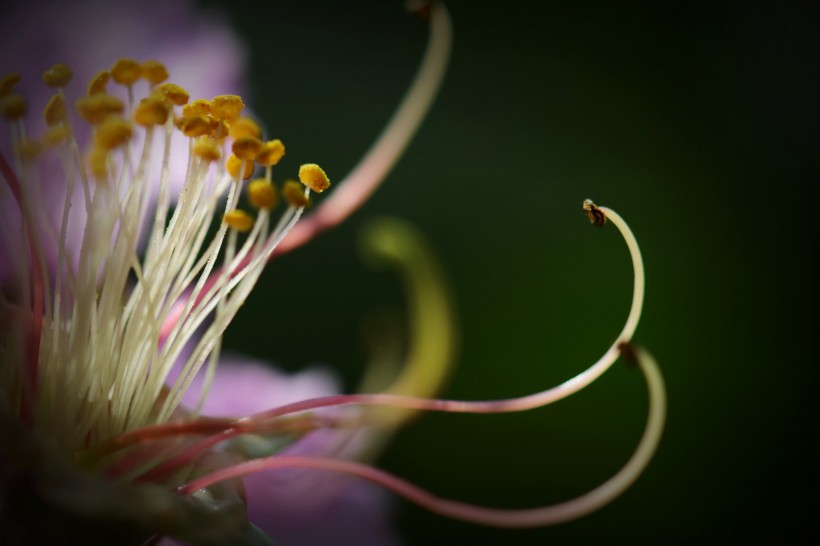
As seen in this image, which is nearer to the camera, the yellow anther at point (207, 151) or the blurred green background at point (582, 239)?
the yellow anther at point (207, 151)

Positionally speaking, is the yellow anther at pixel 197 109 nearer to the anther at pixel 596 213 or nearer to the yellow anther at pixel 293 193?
the yellow anther at pixel 293 193

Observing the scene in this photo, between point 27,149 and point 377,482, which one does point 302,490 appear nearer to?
point 377,482

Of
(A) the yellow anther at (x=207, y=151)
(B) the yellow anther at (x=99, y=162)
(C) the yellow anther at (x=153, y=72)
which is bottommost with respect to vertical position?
(B) the yellow anther at (x=99, y=162)

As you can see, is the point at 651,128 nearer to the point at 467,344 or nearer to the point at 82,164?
the point at 467,344

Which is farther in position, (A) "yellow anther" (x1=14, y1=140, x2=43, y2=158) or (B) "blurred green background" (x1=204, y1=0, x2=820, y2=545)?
(B) "blurred green background" (x1=204, y1=0, x2=820, y2=545)

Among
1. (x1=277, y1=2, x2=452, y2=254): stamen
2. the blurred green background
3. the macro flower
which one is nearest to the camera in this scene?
the macro flower

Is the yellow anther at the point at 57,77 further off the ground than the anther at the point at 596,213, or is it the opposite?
the anther at the point at 596,213

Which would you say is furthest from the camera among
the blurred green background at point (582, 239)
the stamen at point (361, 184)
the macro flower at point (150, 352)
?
the blurred green background at point (582, 239)

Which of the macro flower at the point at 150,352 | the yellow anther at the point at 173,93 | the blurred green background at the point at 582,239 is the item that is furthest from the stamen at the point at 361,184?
the blurred green background at the point at 582,239

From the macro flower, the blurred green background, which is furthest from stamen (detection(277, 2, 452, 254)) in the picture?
the blurred green background

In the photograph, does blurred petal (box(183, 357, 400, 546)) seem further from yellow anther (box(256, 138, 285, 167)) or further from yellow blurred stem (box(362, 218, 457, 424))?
yellow anther (box(256, 138, 285, 167))
